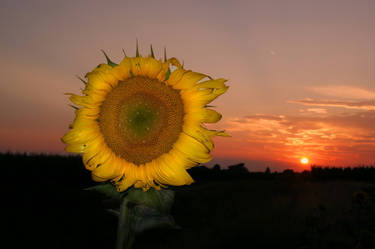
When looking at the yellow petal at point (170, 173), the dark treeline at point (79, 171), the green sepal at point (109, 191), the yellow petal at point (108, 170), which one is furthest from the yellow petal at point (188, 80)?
the dark treeline at point (79, 171)

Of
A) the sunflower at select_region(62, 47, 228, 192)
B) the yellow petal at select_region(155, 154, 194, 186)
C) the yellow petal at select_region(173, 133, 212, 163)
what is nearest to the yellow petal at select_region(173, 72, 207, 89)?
the sunflower at select_region(62, 47, 228, 192)

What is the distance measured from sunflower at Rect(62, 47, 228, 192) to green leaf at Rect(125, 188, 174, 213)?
84 mm

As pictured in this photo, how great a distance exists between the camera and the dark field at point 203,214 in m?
8.45

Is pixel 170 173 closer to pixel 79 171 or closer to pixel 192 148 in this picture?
pixel 192 148

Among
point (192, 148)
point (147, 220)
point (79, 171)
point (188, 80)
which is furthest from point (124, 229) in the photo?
point (79, 171)

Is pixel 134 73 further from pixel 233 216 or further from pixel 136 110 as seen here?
pixel 233 216

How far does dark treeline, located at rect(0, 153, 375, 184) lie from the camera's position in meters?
13.9

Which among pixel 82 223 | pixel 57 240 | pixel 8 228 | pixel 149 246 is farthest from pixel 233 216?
pixel 8 228

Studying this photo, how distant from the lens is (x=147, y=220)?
217 centimetres

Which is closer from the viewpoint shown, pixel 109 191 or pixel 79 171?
pixel 109 191

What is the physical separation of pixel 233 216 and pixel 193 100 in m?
10.5

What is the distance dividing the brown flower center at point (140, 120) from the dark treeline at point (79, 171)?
1174 centimetres

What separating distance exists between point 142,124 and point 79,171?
1326cm

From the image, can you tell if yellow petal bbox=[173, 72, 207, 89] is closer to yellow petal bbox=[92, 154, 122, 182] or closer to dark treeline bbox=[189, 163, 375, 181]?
yellow petal bbox=[92, 154, 122, 182]
